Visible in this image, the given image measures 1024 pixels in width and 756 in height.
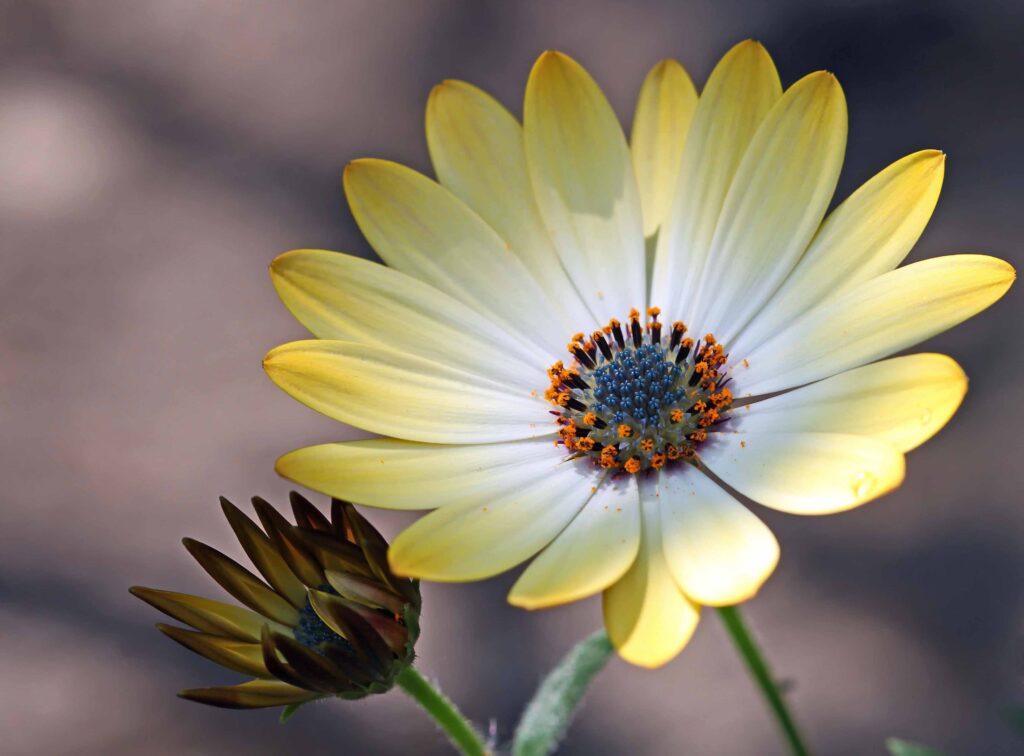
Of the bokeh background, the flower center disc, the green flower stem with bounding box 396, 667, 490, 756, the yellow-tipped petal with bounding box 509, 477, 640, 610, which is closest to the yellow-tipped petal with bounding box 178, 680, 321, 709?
the green flower stem with bounding box 396, 667, 490, 756

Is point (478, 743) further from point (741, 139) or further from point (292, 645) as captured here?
point (741, 139)

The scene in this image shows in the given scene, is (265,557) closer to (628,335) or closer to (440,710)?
(440,710)

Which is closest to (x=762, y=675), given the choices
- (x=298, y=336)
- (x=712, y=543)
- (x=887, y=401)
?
(x=712, y=543)

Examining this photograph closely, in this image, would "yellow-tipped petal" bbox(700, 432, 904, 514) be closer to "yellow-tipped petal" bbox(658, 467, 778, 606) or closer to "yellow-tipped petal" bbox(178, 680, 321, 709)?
"yellow-tipped petal" bbox(658, 467, 778, 606)

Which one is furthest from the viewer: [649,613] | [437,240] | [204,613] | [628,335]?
[628,335]

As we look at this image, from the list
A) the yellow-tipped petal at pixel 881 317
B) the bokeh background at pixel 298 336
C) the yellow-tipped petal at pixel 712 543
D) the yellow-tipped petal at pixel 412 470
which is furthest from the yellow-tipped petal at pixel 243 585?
the bokeh background at pixel 298 336

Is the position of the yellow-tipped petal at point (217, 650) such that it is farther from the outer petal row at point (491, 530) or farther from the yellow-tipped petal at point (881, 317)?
the yellow-tipped petal at point (881, 317)
